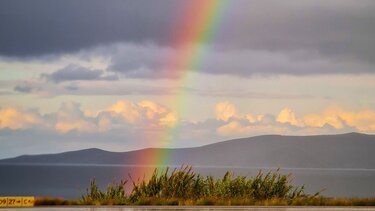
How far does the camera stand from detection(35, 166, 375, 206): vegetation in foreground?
103 feet

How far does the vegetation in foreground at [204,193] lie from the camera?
31.5 m

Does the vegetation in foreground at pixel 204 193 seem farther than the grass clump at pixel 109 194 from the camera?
No

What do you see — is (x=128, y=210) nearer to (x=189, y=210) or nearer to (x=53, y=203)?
(x=189, y=210)

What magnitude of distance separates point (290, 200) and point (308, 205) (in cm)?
124

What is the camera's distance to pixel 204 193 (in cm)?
3350
